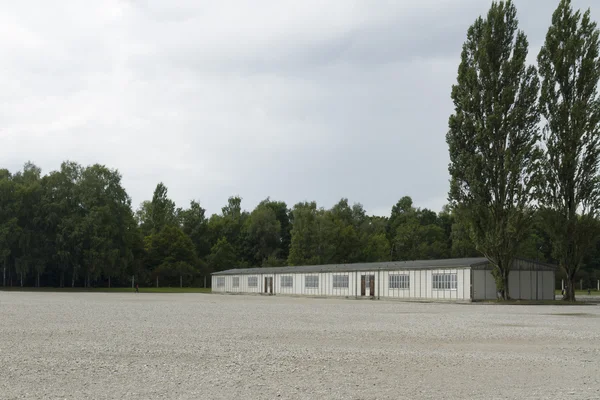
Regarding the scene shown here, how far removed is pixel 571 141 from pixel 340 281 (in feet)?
70.6

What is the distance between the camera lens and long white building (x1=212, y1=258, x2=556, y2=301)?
1688 inches

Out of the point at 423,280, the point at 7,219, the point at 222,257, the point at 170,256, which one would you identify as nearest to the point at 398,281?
the point at 423,280

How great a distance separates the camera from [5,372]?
10477 millimetres

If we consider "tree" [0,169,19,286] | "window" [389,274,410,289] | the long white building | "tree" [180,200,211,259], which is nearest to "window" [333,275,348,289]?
the long white building

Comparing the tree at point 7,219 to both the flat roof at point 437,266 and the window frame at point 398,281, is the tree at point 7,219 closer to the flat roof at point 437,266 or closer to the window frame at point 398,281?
the flat roof at point 437,266

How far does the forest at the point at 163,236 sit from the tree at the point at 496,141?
432 inches

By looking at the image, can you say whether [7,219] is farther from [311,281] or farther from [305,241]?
[305,241]

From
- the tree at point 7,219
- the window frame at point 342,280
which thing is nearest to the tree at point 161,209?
the tree at point 7,219

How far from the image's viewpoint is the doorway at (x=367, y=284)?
5125 centimetres

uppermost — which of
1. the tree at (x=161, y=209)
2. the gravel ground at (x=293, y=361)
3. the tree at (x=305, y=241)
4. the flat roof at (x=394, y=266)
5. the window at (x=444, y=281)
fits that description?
the tree at (x=161, y=209)

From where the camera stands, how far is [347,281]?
54.2 m

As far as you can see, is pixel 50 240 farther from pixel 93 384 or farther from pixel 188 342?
pixel 93 384

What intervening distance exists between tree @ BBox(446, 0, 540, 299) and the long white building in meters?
1.71

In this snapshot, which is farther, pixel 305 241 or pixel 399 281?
pixel 305 241
